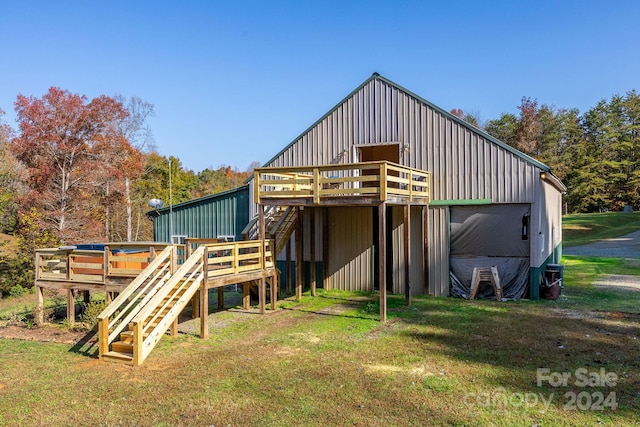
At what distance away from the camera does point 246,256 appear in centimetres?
1052

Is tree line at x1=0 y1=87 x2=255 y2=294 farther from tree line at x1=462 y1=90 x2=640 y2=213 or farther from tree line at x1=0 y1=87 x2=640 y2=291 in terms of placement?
tree line at x1=462 y1=90 x2=640 y2=213

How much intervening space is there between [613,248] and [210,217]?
25.1m

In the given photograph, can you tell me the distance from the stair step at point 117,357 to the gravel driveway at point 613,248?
25.1 m

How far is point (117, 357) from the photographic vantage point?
7281 millimetres

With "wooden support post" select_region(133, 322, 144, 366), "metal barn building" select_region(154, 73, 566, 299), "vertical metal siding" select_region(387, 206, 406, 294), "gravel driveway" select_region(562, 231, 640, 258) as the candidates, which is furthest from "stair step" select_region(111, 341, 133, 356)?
"gravel driveway" select_region(562, 231, 640, 258)

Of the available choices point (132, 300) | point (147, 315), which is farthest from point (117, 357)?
point (132, 300)

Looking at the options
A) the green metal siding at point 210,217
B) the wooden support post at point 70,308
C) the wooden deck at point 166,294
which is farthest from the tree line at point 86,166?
the wooden deck at point 166,294

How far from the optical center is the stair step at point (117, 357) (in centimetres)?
719

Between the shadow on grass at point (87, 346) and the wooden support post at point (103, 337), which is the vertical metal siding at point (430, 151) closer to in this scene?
the shadow on grass at point (87, 346)

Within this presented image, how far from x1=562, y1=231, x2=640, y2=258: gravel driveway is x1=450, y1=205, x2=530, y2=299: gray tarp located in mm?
15531

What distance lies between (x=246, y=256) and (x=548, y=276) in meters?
8.28

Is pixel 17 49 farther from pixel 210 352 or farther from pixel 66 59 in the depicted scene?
pixel 210 352

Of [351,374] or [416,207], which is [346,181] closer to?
[416,207]

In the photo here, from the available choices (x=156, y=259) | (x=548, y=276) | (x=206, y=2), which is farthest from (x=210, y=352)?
(x=206, y=2)
